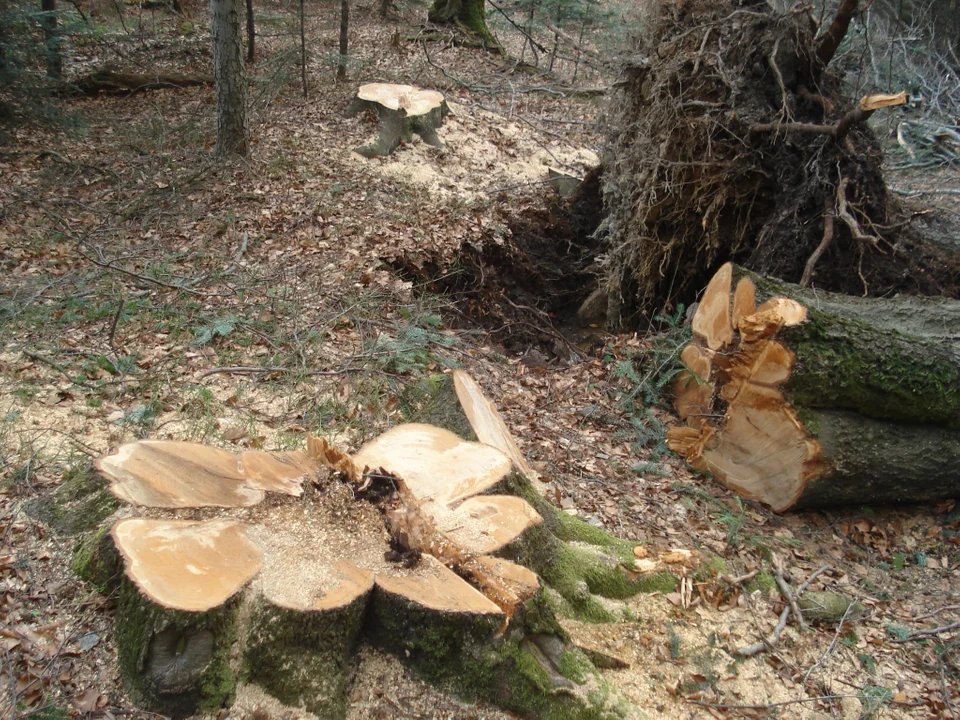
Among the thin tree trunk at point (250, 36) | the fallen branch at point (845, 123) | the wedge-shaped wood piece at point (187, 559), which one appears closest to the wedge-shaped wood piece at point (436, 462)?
the wedge-shaped wood piece at point (187, 559)

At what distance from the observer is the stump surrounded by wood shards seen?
2.03 metres

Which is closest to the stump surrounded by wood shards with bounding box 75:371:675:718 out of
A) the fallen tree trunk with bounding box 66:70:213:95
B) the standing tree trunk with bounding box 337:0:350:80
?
the standing tree trunk with bounding box 337:0:350:80

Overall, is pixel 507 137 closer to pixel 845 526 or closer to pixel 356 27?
pixel 356 27

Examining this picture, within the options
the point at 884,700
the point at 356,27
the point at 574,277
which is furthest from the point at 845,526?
the point at 356,27

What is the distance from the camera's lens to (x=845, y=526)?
4.41 m

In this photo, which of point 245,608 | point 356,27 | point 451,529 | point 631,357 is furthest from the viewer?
point 356,27

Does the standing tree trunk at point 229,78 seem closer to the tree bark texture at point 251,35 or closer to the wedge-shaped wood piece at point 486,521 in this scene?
the tree bark texture at point 251,35

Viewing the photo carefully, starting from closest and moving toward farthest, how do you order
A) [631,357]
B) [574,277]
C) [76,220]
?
[631,357]
[76,220]
[574,277]

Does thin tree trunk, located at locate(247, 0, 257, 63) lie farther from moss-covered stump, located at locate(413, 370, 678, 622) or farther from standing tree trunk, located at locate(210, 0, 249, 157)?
moss-covered stump, located at locate(413, 370, 678, 622)

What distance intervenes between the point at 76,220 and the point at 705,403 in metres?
6.31

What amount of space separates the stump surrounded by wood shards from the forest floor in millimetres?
157

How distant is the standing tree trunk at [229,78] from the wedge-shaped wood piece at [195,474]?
6400 mm

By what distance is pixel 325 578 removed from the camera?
218 cm

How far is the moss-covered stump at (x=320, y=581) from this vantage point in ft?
6.65
